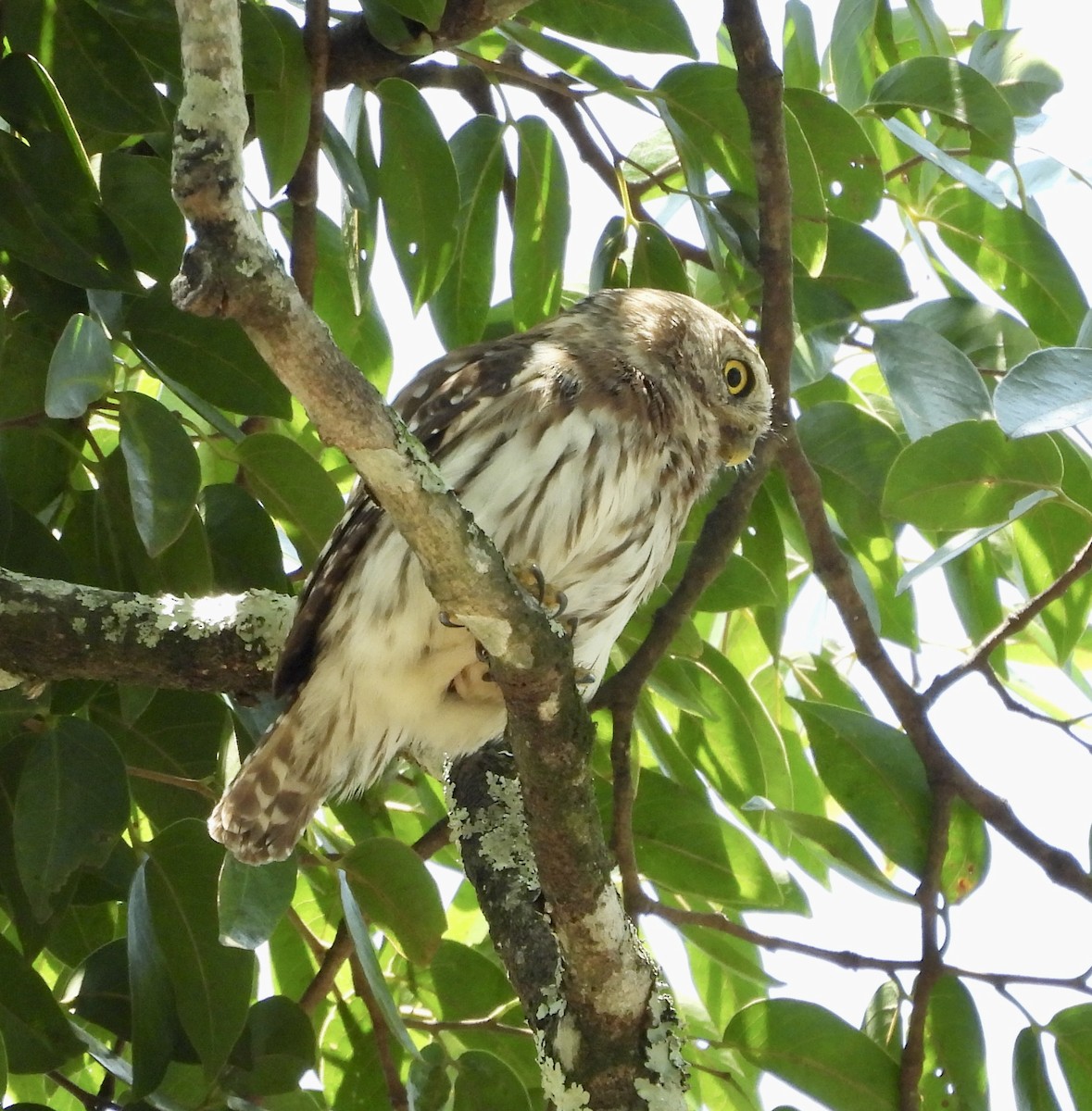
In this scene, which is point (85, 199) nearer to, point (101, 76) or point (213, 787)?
point (101, 76)

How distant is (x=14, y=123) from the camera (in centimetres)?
209

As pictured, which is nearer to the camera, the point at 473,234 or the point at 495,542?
the point at 495,542

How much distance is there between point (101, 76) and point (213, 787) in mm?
1232

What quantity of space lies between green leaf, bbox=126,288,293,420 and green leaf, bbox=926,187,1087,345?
4.83 ft

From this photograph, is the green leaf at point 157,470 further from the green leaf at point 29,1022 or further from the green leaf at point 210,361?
the green leaf at point 29,1022

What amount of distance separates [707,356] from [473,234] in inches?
24.9

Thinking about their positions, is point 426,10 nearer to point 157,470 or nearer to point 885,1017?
point 157,470

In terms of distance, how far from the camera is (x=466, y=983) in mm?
2648

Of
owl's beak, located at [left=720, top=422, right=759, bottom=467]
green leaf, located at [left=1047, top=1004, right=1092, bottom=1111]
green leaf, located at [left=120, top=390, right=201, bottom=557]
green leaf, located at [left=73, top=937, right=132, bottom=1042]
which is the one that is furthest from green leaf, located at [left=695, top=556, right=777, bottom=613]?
green leaf, located at [left=73, top=937, right=132, bottom=1042]

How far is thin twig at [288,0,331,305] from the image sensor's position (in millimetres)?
2494

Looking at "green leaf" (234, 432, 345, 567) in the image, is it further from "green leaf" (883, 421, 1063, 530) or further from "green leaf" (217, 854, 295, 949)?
"green leaf" (883, 421, 1063, 530)

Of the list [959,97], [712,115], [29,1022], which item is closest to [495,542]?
[712,115]

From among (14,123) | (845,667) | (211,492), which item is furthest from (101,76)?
(845,667)

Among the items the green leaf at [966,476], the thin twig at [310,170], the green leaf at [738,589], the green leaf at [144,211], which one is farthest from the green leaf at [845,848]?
the green leaf at [144,211]
